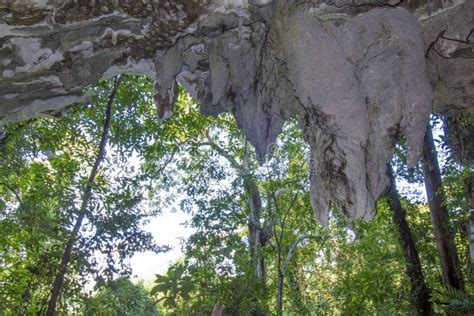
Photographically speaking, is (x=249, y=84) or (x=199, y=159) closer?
(x=249, y=84)

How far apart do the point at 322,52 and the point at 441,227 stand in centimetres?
622

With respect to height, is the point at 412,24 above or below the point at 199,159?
below

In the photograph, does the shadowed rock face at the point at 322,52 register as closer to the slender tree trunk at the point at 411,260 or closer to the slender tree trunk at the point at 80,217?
the slender tree trunk at the point at 80,217

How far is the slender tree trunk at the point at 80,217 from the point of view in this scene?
716 centimetres

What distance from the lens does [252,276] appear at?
9297mm

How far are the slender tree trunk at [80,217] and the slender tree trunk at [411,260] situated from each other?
6938 millimetres

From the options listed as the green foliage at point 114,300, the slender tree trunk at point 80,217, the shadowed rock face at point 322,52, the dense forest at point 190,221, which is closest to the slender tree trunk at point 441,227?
the dense forest at point 190,221

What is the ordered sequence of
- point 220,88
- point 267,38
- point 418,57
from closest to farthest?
point 418,57 < point 267,38 < point 220,88

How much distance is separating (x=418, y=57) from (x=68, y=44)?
4168 millimetres

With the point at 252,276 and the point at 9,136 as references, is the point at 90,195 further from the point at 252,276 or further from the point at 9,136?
the point at 252,276

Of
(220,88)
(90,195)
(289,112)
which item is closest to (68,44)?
(220,88)

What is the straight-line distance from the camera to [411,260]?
917 centimetres

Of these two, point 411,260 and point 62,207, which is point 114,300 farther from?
point 411,260

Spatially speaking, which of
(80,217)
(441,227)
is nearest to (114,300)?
(80,217)
